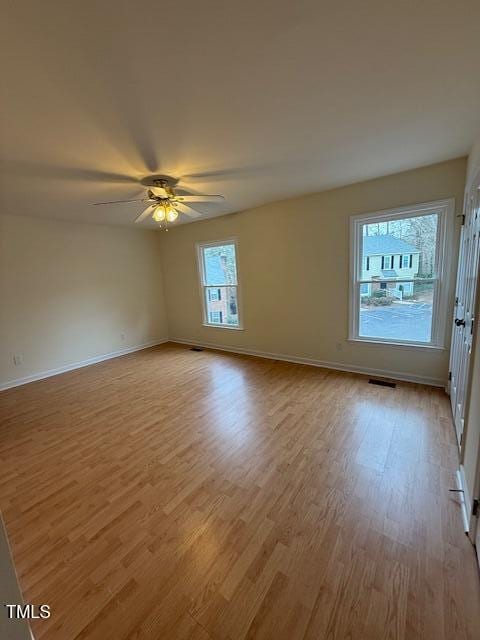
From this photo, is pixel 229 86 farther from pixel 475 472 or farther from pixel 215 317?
pixel 215 317

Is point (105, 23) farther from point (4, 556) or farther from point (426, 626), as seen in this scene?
point (426, 626)

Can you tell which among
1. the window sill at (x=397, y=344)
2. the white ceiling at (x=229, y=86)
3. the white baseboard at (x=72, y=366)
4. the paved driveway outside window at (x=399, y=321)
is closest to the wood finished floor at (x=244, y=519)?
the window sill at (x=397, y=344)

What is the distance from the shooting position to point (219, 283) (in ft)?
16.8

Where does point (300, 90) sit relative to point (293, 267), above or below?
above

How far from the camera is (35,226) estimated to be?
4.00 metres

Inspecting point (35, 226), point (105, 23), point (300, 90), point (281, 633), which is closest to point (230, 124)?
point (300, 90)

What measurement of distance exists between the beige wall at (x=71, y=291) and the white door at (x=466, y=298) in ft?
16.7

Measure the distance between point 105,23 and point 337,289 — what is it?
3303 mm

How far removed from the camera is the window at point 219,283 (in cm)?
483

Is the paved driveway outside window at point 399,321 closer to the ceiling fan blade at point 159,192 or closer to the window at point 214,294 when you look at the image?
the window at point 214,294

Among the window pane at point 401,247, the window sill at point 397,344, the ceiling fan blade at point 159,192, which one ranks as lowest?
the window sill at point 397,344

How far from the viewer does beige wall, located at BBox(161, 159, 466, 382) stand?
307cm

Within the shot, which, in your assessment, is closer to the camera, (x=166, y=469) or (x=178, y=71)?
(x=178, y=71)

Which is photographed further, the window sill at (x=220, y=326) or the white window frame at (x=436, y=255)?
the window sill at (x=220, y=326)
